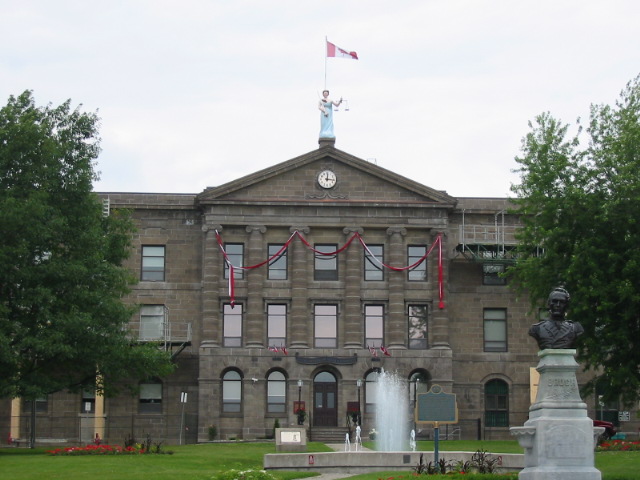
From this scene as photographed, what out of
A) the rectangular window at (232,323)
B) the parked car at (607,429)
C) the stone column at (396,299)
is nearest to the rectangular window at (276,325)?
the rectangular window at (232,323)

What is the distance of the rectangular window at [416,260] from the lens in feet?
205

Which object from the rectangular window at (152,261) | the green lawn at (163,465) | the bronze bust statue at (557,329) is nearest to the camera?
the bronze bust statue at (557,329)

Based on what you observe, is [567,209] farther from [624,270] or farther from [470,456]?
[470,456]

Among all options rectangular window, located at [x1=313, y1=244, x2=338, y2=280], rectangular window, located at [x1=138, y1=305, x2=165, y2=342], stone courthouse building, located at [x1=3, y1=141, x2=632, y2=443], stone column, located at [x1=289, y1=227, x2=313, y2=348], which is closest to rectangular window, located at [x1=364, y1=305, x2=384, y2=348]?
stone courthouse building, located at [x1=3, y1=141, x2=632, y2=443]

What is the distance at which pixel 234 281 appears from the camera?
6162 cm

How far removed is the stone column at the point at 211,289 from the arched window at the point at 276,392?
3.24 meters

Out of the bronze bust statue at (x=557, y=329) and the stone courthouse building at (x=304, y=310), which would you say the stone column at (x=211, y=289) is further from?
the bronze bust statue at (x=557, y=329)

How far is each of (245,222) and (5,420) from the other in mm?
15391

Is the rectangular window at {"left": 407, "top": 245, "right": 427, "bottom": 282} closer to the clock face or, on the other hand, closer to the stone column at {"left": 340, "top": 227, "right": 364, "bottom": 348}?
the stone column at {"left": 340, "top": 227, "right": 364, "bottom": 348}

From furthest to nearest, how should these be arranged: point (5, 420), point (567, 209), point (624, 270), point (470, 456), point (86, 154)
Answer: point (5, 420), point (86, 154), point (567, 209), point (624, 270), point (470, 456)

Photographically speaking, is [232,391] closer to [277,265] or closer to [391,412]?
[277,265]

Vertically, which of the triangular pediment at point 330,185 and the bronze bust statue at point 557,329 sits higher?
the triangular pediment at point 330,185

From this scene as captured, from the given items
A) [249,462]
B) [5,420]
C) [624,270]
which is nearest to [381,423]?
[249,462]

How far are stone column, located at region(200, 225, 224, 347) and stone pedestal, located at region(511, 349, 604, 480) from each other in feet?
116
